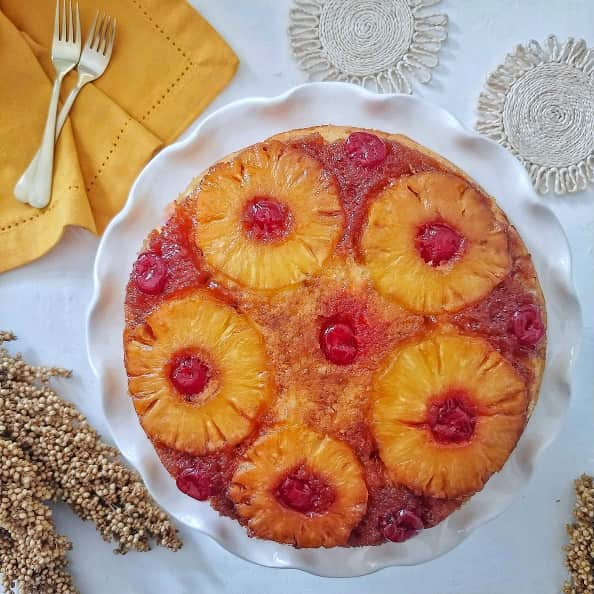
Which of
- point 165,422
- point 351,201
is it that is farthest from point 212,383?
point 351,201

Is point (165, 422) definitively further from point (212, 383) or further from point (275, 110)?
point (275, 110)

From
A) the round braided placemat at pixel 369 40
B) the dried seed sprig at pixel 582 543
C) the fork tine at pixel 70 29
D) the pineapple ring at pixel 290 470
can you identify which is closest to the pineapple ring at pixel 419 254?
the pineapple ring at pixel 290 470

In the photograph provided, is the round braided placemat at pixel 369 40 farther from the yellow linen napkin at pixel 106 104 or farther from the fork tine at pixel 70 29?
the fork tine at pixel 70 29

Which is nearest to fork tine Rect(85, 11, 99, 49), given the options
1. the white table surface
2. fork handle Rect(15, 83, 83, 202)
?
fork handle Rect(15, 83, 83, 202)

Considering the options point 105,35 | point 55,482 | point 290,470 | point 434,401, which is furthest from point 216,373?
point 105,35

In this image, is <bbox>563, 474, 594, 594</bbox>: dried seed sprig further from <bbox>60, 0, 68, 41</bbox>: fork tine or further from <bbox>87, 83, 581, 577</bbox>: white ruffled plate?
<bbox>60, 0, 68, 41</bbox>: fork tine

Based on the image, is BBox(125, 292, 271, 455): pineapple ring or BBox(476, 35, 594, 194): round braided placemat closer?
BBox(125, 292, 271, 455): pineapple ring
